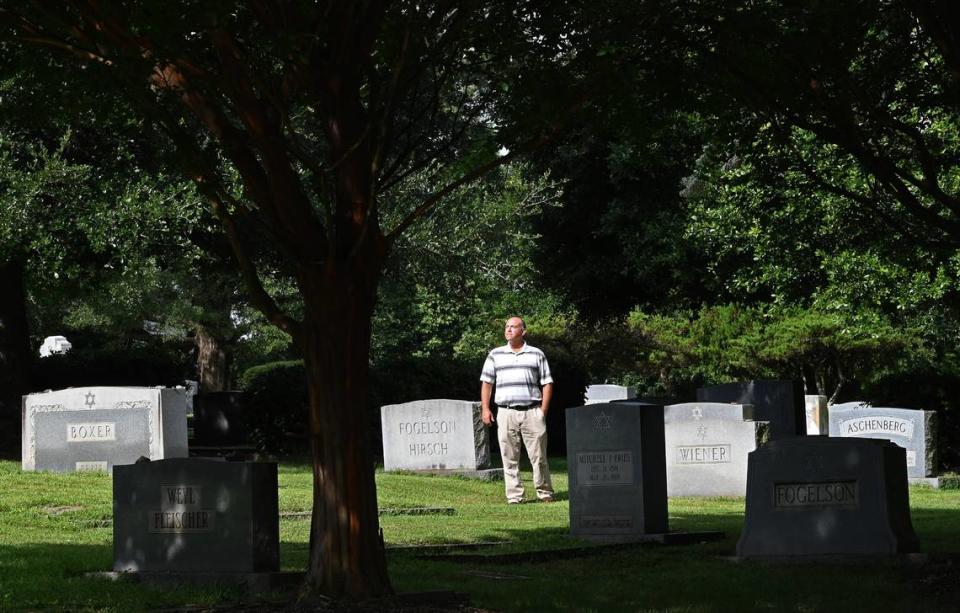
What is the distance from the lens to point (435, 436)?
20516 millimetres

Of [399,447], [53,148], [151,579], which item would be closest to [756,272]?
[399,447]

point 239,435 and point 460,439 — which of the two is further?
point 239,435

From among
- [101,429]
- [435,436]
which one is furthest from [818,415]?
[101,429]

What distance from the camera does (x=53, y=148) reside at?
816 inches

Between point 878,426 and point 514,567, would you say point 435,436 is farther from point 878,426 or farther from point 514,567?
point 514,567

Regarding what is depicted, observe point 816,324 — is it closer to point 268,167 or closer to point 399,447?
point 399,447

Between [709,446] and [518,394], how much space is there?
10.8 ft

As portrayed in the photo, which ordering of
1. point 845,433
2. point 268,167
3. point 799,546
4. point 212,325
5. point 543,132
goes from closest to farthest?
point 268,167 → point 543,132 → point 799,546 → point 845,433 → point 212,325

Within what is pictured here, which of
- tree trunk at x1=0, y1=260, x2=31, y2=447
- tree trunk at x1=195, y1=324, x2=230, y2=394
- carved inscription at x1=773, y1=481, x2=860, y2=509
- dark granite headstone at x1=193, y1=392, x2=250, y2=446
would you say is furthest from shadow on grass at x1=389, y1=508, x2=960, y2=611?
tree trunk at x1=195, y1=324, x2=230, y2=394

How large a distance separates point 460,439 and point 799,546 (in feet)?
33.3

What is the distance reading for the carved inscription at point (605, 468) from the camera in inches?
496

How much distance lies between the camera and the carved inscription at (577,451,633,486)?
1259 cm

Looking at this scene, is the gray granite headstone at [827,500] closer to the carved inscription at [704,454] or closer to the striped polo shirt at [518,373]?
the striped polo shirt at [518,373]

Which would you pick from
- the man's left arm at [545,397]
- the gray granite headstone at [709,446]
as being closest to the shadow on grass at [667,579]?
the man's left arm at [545,397]
